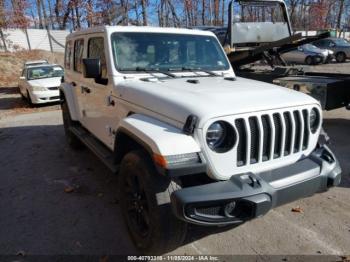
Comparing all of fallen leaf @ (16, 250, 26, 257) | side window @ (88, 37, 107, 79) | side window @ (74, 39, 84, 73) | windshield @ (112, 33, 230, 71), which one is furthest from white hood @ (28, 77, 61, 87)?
fallen leaf @ (16, 250, 26, 257)

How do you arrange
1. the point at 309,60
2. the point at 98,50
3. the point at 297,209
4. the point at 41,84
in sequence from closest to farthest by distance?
the point at 297,209 < the point at 98,50 < the point at 41,84 < the point at 309,60

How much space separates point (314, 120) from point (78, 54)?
12.2 feet

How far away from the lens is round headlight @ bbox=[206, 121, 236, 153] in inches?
106

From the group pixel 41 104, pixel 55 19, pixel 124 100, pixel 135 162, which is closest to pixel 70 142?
pixel 124 100

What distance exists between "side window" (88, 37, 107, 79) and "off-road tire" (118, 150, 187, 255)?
4.71 ft

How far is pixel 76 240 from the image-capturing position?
348 centimetres

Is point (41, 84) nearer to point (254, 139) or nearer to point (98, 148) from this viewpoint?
point (98, 148)

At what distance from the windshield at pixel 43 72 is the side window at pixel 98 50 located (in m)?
9.12

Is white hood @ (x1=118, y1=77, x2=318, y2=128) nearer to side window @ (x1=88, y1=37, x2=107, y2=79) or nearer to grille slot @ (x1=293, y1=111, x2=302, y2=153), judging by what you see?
grille slot @ (x1=293, y1=111, x2=302, y2=153)

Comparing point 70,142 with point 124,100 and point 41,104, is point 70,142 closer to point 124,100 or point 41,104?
point 124,100

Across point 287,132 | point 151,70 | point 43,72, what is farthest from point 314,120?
point 43,72

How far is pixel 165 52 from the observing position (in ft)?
13.8

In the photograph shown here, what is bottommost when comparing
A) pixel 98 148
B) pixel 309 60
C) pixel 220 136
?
pixel 309 60

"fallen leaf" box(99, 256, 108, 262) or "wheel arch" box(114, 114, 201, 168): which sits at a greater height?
"wheel arch" box(114, 114, 201, 168)
